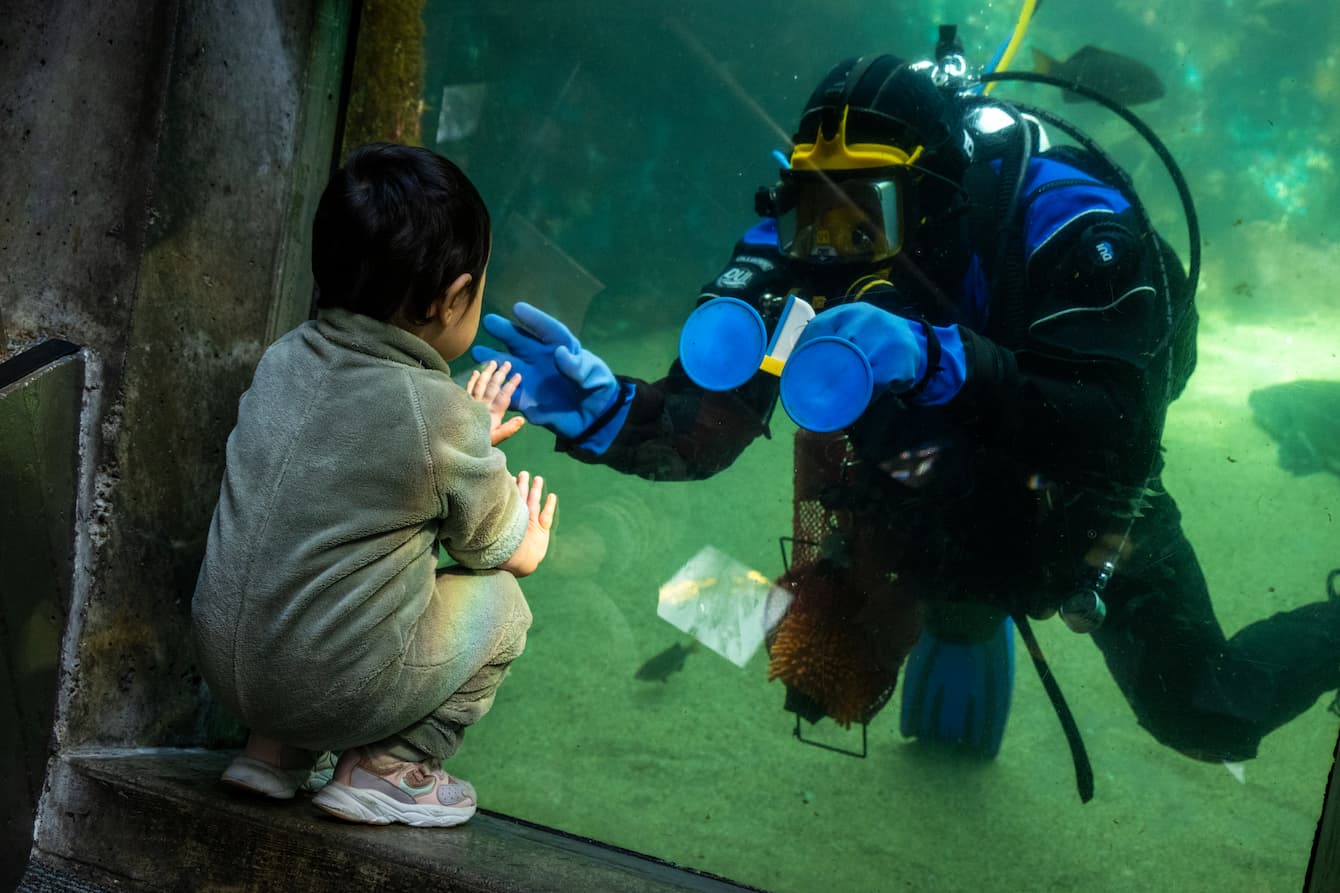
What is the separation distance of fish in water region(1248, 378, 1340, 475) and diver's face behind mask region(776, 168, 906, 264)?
137 centimetres

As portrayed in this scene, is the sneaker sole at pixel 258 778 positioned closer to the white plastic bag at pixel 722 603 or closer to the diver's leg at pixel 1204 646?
the white plastic bag at pixel 722 603

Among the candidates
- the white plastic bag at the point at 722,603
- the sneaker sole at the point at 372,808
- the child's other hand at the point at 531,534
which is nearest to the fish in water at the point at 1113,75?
the white plastic bag at the point at 722,603

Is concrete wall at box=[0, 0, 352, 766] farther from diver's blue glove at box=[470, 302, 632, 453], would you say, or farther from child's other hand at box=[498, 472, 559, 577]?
child's other hand at box=[498, 472, 559, 577]

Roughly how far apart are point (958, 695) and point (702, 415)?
1841mm

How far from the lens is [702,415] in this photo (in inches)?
106

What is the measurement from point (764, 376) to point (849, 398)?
790 mm

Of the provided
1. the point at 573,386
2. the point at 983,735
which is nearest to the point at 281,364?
the point at 573,386

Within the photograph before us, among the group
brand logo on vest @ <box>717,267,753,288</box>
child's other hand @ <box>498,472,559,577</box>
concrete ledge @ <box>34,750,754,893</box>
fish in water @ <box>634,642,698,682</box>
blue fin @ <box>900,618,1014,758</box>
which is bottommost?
fish in water @ <box>634,642,698,682</box>

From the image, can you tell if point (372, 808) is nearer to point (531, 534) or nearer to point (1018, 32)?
point (531, 534)

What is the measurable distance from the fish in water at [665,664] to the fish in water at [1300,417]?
2460 mm

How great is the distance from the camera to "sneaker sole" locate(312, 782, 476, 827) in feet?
4.30

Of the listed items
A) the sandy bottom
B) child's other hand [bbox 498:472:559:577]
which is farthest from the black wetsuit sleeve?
child's other hand [bbox 498:472:559:577]

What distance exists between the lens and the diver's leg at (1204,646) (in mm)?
2297

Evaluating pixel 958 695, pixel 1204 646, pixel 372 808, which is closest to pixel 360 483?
pixel 372 808
